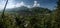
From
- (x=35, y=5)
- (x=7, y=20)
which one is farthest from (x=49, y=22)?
(x=7, y=20)

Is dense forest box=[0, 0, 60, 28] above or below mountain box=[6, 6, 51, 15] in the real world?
below

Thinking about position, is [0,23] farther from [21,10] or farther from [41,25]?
[41,25]

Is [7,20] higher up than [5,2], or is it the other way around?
[5,2]

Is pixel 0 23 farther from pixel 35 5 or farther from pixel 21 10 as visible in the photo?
pixel 35 5

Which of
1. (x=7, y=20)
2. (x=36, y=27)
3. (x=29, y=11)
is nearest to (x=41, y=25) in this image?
(x=36, y=27)

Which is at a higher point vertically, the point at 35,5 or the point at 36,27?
the point at 35,5

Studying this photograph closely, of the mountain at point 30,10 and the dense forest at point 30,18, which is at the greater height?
the mountain at point 30,10
